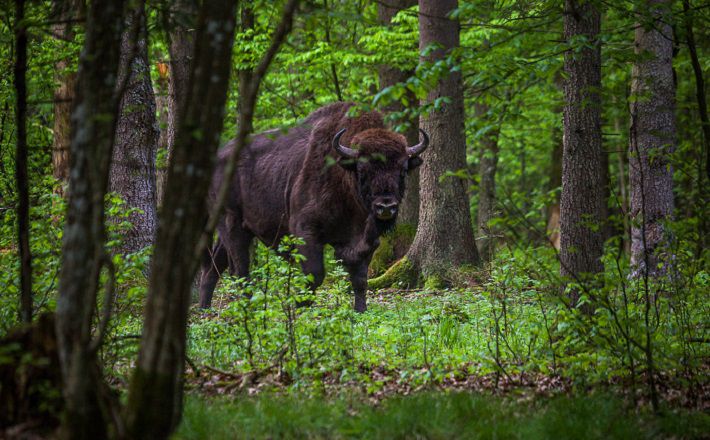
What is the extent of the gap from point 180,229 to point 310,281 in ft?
11.6

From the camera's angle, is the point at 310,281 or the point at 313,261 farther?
the point at 313,261

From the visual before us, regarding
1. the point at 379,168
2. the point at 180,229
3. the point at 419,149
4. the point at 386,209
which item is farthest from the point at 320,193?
the point at 180,229

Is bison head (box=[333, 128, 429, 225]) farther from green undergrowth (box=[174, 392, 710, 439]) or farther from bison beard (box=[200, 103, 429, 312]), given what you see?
green undergrowth (box=[174, 392, 710, 439])

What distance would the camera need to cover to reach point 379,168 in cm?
1020

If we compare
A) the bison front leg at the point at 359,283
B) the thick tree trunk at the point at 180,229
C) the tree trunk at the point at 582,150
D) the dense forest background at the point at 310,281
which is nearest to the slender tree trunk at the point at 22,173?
the dense forest background at the point at 310,281

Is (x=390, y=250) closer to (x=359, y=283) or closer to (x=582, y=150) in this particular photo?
(x=359, y=283)

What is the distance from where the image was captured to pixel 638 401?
211 inches

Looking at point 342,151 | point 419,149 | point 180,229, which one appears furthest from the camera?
point 419,149

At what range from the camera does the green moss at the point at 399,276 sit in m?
12.5

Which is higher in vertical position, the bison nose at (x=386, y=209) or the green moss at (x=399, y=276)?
the bison nose at (x=386, y=209)

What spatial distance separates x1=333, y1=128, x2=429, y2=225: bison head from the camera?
10.1 meters

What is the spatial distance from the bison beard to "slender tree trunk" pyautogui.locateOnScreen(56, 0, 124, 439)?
19.4 ft

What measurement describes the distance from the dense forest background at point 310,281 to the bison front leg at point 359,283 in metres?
0.34

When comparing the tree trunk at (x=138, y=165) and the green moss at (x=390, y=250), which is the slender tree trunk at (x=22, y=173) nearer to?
the tree trunk at (x=138, y=165)
